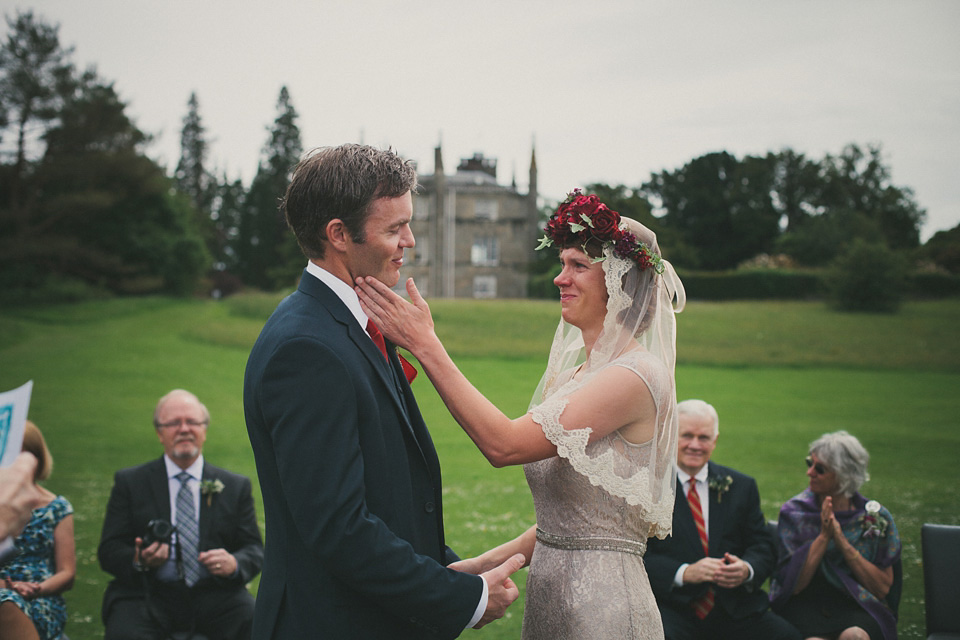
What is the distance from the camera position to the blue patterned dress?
4.05m

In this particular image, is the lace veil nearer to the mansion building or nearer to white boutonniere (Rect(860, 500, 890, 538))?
white boutonniere (Rect(860, 500, 890, 538))

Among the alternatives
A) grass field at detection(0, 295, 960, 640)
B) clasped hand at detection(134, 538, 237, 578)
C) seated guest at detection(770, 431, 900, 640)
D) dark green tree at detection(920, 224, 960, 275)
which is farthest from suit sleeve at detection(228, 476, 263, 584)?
dark green tree at detection(920, 224, 960, 275)

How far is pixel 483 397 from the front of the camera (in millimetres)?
2375

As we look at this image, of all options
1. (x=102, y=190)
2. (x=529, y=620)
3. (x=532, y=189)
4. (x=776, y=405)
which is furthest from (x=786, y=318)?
(x=102, y=190)

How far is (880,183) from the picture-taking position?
169 ft

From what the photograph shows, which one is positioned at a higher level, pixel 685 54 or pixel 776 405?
pixel 685 54

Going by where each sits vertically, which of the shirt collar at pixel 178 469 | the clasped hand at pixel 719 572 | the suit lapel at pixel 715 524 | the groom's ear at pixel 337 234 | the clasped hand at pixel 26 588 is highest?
the groom's ear at pixel 337 234

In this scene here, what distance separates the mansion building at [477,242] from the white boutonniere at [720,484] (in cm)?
4744

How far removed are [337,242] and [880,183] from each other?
58.3 meters

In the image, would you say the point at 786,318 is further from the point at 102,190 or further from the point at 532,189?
the point at 102,190

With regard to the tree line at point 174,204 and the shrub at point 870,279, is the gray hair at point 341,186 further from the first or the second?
the shrub at point 870,279

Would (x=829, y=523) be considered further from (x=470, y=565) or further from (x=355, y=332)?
(x=355, y=332)

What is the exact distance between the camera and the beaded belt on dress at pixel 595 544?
2770 mm

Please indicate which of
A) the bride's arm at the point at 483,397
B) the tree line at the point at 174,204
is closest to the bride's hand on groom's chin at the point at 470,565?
the bride's arm at the point at 483,397
